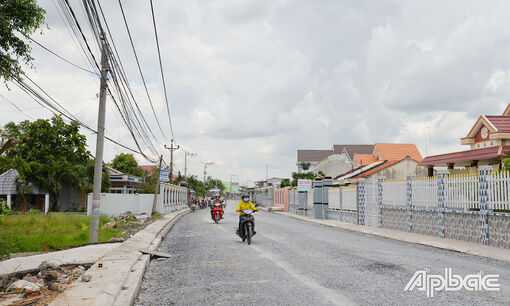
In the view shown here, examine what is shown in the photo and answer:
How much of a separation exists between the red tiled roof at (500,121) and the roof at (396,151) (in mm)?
23760

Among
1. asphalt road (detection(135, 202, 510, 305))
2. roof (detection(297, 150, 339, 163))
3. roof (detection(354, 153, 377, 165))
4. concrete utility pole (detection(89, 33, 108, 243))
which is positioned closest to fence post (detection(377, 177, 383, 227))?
asphalt road (detection(135, 202, 510, 305))

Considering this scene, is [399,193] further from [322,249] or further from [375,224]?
[322,249]

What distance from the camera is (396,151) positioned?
49.2m

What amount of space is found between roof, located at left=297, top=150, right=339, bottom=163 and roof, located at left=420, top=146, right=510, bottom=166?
63436mm

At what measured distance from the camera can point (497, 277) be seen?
282 inches

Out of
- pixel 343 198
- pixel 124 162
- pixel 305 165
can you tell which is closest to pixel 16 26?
pixel 343 198

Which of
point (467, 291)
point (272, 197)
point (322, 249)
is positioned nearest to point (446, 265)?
point (467, 291)

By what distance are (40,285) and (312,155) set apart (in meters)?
85.6

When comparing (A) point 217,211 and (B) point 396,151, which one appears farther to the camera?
(B) point 396,151

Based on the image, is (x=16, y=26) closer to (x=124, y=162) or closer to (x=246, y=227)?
(x=246, y=227)

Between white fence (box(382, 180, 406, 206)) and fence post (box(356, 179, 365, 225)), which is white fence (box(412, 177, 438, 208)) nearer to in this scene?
white fence (box(382, 180, 406, 206))

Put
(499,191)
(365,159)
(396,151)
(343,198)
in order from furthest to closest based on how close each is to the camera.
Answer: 1. (365,159)
2. (396,151)
3. (343,198)
4. (499,191)

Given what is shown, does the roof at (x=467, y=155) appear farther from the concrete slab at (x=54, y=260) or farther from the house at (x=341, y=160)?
the house at (x=341, y=160)

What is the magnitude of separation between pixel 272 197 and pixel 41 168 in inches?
1307
